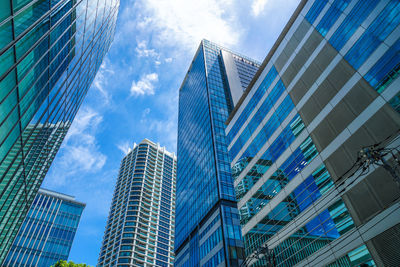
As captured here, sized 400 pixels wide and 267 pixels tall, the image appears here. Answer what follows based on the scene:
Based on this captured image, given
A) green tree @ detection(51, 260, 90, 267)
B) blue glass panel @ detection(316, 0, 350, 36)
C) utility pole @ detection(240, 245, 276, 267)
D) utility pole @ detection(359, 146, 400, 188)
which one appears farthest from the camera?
green tree @ detection(51, 260, 90, 267)

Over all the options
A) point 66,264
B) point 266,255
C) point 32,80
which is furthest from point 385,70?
point 66,264

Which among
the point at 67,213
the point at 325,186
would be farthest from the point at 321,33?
the point at 67,213

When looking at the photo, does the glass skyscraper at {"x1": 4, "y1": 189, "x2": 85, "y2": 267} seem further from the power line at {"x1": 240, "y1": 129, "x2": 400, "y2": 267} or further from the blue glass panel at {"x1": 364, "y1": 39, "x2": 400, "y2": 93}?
the blue glass panel at {"x1": 364, "y1": 39, "x2": 400, "y2": 93}

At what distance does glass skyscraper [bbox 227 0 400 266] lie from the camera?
1856 centimetres

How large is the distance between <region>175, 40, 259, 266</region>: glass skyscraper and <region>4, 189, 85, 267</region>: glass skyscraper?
72582 mm

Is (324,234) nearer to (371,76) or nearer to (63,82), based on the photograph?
(371,76)

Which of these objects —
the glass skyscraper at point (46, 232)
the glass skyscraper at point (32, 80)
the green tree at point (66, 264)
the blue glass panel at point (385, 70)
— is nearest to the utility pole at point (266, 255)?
the blue glass panel at point (385, 70)

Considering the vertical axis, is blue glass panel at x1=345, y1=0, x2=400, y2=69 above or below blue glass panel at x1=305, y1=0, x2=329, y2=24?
below

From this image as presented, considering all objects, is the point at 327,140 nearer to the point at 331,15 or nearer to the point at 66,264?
the point at 331,15

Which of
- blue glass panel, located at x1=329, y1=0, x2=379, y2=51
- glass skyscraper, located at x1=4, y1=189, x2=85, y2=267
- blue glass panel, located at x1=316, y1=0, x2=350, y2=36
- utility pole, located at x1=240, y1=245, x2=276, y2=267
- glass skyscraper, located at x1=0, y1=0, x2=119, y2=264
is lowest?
utility pole, located at x1=240, y1=245, x2=276, y2=267

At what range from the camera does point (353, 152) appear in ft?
68.7

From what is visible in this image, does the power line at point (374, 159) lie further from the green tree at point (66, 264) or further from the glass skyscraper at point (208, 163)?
the glass skyscraper at point (208, 163)

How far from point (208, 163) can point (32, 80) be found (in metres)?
45.0

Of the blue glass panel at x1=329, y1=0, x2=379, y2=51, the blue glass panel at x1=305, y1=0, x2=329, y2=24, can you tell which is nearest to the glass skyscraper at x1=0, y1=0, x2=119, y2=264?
the blue glass panel at x1=329, y1=0, x2=379, y2=51
